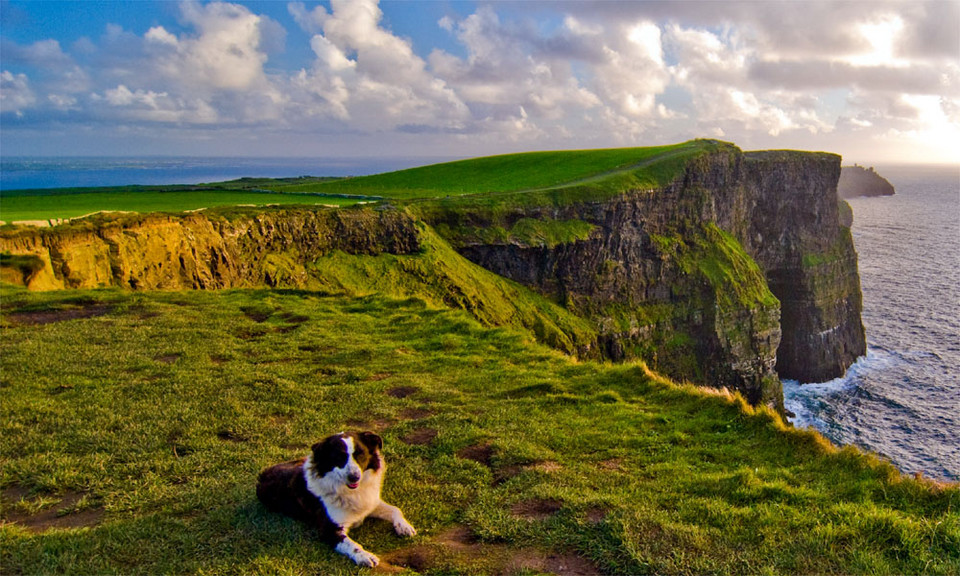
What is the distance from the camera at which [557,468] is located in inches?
395

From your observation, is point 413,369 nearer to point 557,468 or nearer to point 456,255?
point 557,468

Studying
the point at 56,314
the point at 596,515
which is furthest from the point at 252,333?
the point at 596,515

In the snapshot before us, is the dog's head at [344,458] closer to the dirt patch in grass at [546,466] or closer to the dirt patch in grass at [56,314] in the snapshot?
the dirt patch in grass at [546,466]

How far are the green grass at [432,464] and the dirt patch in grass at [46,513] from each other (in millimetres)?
63

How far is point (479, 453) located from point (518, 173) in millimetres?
82245

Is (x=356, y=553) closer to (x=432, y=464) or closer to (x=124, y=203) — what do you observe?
(x=432, y=464)

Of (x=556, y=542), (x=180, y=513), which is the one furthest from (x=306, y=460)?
(x=556, y=542)

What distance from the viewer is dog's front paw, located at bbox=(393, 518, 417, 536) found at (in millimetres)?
7613

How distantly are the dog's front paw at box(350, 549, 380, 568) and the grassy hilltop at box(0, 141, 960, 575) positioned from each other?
119 mm

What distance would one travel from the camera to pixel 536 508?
333 inches

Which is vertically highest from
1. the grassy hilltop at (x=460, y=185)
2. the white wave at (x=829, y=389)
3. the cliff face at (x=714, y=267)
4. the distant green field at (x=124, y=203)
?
the grassy hilltop at (x=460, y=185)

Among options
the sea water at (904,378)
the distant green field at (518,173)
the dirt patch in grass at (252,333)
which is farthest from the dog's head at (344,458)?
the distant green field at (518,173)

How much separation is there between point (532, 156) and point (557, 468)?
102 meters

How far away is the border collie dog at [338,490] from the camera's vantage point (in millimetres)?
7273
